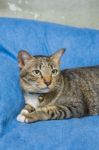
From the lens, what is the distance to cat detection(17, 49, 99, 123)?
1776 mm

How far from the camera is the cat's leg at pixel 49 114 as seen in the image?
1.74 meters

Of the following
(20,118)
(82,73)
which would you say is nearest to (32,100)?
(20,118)

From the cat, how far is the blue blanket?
6cm

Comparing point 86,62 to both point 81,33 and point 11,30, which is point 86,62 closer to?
point 81,33

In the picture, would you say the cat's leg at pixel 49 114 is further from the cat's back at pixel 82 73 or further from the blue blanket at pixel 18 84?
the cat's back at pixel 82 73

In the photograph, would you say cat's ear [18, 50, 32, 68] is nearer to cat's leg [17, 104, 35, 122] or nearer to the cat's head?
the cat's head

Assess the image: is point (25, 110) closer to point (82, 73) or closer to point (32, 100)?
point (32, 100)

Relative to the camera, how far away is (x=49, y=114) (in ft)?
5.80

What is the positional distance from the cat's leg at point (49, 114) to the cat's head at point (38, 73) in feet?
0.33

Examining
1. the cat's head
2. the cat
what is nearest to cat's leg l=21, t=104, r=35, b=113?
the cat

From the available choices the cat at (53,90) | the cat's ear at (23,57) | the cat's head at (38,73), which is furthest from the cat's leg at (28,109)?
the cat's ear at (23,57)

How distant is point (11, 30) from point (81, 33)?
0.49m

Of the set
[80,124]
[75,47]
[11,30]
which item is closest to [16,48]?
[11,30]

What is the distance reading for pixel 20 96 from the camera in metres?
1.96
